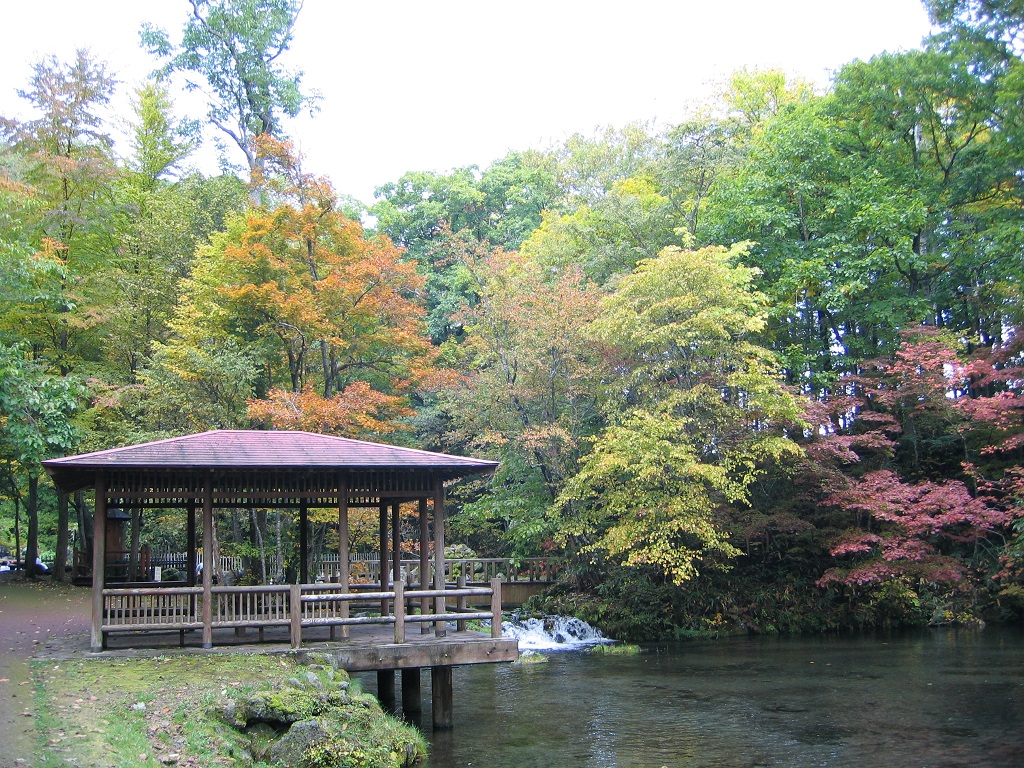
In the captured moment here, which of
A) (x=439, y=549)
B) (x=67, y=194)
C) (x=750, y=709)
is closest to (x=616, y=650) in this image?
(x=750, y=709)

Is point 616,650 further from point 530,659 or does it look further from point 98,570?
point 98,570

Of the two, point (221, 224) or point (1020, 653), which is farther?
point (221, 224)

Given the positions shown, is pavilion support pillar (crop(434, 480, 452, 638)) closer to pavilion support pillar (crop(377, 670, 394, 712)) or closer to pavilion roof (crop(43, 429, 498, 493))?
pavilion roof (crop(43, 429, 498, 493))

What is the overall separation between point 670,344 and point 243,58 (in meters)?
20.4

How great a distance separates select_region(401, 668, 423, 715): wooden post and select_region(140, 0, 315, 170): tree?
24.5 metres

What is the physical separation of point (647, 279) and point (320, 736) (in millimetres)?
15952

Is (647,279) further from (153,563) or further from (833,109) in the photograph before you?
(153,563)

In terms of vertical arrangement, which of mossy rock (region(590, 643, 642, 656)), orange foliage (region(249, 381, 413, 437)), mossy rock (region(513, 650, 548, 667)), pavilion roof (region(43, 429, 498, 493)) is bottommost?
mossy rock (region(590, 643, 642, 656))

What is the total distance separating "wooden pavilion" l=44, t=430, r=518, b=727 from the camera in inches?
478

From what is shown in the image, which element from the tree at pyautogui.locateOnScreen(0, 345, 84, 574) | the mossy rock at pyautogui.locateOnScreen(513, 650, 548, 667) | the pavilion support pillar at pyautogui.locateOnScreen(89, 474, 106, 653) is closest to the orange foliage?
the tree at pyautogui.locateOnScreen(0, 345, 84, 574)

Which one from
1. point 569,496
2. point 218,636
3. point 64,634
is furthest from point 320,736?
point 569,496

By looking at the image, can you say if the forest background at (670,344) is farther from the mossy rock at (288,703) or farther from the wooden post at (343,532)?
the mossy rock at (288,703)

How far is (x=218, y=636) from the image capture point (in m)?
13.6

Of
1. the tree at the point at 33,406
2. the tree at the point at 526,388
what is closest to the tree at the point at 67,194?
the tree at the point at 33,406
